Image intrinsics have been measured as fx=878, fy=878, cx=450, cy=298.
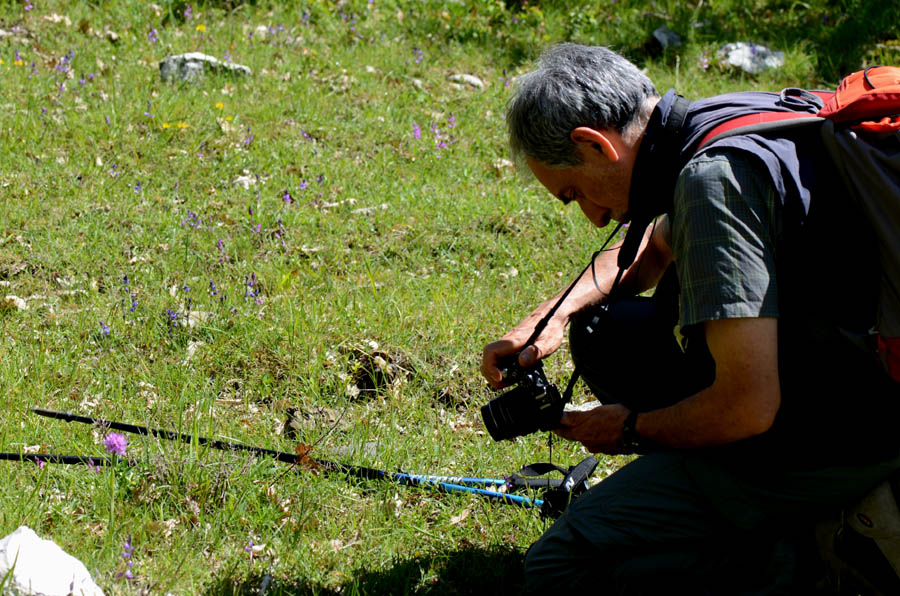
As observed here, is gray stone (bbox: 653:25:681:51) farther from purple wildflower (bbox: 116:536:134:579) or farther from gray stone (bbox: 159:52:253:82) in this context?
purple wildflower (bbox: 116:536:134:579)

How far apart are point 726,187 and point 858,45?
7.04 metres

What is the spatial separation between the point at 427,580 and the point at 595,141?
5.05ft

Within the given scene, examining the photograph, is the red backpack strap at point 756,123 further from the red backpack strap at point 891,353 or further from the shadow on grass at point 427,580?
the shadow on grass at point 427,580

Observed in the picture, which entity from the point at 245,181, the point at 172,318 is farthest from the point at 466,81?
the point at 172,318

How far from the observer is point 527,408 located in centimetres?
283

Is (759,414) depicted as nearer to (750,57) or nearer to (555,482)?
(555,482)

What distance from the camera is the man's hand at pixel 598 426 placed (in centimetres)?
269

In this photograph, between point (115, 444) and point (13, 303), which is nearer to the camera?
point (115, 444)

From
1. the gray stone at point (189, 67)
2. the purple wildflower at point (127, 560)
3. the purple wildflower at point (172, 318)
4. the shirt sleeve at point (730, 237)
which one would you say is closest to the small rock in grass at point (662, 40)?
the gray stone at point (189, 67)

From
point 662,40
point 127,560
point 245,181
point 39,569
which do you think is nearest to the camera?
point 39,569

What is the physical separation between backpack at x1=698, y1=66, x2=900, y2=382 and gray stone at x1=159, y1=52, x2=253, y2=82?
16.7 ft

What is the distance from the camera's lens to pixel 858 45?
818 centimetres

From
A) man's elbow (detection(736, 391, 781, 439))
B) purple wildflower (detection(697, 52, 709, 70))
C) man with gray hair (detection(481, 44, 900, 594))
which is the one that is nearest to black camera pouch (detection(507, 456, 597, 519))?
man with gray hair (detection(481, 44, 900, 594))

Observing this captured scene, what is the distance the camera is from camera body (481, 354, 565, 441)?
280 centimetres
